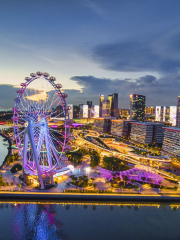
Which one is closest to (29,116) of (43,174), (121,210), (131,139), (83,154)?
(43,174)

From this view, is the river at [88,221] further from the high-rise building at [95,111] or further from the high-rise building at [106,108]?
the high-rise building at [95,111]

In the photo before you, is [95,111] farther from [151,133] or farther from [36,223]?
[36,223]

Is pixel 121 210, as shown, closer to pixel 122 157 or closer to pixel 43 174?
pixel 43 174

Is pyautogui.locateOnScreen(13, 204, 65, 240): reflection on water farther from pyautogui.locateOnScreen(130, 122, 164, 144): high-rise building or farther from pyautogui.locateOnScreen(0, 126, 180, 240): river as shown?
pyautogui.locateOnScreen(130, 122, 164, 144): high-rise building

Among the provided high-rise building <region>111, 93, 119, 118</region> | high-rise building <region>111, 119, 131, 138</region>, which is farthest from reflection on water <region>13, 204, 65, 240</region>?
high-rise building <region>111, 93, 119, 118</region>

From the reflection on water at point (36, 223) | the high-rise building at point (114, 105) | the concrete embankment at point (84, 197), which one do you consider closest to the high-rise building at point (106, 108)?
the high-rise building at point (114, 105)

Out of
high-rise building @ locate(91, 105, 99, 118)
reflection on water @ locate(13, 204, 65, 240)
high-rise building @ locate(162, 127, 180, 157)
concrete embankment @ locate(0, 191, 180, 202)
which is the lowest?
reflection on water @ locate(13, 204, 65, 240)

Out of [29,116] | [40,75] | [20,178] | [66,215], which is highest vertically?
[40,75]
